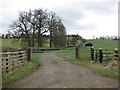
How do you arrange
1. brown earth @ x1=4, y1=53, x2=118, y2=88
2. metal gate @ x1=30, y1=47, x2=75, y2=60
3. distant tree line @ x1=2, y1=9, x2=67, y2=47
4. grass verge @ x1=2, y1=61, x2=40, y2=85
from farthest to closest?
distant tree line @ x1=2, y1=9, x2=67, y2=47, metal gate @ x1=30, y1=47, x2=75, y2=60, grass verge @ x1=2, y1=61, x2=40, y2=85, brown earth @ x1=4, y1=53, x2=118, y2=88

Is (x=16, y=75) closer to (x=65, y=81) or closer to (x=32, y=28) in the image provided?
(x=65, y=81)

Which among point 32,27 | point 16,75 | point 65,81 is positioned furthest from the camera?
point 32,27

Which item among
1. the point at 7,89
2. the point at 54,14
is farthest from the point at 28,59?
the point at 54,14

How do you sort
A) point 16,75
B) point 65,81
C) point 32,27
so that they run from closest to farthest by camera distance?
point 65,81 < point 16,75 < point 32,27

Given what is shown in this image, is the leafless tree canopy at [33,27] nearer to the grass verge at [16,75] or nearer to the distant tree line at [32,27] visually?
the distant tree line at [32,27]

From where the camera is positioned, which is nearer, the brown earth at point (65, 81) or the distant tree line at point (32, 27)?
the brown earth at point (65, 81)

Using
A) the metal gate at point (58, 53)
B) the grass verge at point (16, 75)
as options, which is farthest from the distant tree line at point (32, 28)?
the grass verge at point (16, 75)

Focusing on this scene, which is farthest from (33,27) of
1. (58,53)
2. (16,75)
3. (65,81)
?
(65,81)

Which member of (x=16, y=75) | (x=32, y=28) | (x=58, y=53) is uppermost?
(x=32, y=28)

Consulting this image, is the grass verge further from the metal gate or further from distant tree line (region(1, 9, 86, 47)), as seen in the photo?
distant tree line (region(1, 9, 86, 47))

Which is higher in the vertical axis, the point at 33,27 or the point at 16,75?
the point at 33,27

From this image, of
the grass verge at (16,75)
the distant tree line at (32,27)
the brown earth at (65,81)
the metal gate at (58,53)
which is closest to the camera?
the brown earth at (65,81)

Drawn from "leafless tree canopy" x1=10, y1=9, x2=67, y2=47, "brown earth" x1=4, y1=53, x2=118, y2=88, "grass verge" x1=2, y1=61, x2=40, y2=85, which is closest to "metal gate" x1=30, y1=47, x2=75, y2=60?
"leafless tree canopy" x1=10, y1=9, x2=67, y2=47

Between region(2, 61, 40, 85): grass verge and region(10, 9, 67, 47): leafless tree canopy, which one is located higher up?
region(10, 9, 67, 47): leafless tree canopy
